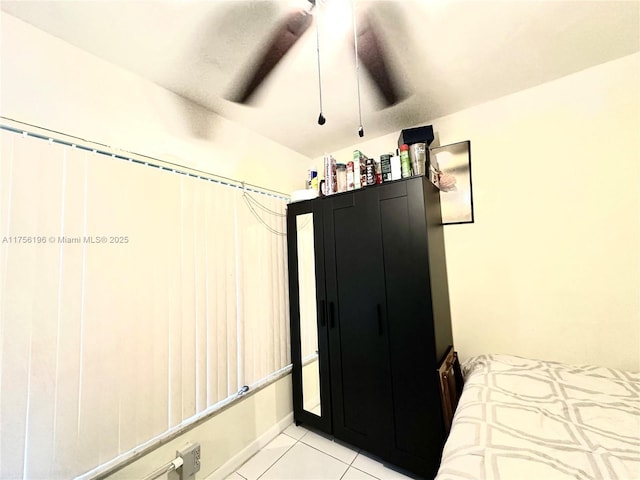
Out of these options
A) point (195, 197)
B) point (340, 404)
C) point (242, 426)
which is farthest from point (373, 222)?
point (242, 426)

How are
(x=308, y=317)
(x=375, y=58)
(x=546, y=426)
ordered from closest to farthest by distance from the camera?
(x=546, y=426)
(x=375, y=58)
(x=308, y=317)

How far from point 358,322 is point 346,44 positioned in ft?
5.63

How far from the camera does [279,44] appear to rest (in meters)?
1.30

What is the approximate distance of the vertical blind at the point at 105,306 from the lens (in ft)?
3.33

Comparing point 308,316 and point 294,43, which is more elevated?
point 294,43

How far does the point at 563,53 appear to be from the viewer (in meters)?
1.45

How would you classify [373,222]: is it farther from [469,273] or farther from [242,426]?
[242,426]

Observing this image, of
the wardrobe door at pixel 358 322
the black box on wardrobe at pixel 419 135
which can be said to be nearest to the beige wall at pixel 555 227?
the black box on wardrobe at pixel 419 135

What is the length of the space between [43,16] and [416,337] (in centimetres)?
249

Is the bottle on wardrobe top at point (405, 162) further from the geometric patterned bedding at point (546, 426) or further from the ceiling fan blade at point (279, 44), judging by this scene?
the geometric patterned bedding at point (546, 426)

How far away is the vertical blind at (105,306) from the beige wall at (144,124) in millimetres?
138

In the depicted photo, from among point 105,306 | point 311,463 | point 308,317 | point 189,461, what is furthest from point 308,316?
point 105,306

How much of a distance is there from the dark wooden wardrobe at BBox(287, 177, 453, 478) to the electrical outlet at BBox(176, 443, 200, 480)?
832mm

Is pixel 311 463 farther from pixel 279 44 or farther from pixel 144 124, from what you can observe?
pixel 279 44
